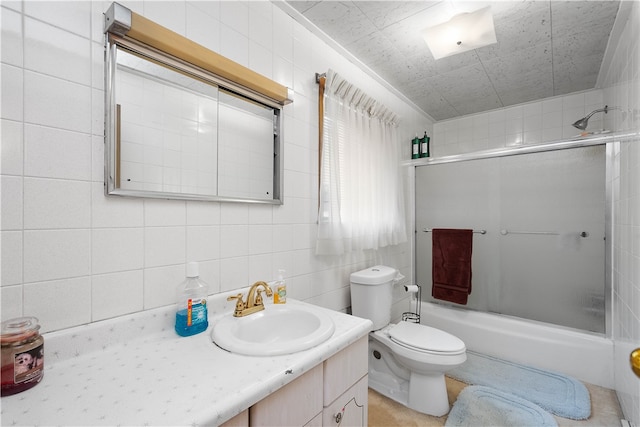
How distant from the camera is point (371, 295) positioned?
1724mm

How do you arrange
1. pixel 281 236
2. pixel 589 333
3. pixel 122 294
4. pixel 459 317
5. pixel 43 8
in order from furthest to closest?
1. pixel 459 317
2. pixel 589 333
3. pixel 281 236
4. pixel 122 294
5. pixel 43 8

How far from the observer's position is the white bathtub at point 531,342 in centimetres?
180

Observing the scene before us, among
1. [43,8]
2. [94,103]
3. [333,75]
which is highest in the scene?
[333,75]

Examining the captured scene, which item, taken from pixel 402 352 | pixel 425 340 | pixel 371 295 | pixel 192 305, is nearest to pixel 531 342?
pixel 425 340

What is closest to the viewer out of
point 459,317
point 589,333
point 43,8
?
point 43,8

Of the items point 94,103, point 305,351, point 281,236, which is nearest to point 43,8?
point 94,103

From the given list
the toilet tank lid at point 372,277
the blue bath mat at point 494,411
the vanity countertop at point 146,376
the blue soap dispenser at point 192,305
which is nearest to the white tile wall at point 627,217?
the blue bath mat at point 494,411

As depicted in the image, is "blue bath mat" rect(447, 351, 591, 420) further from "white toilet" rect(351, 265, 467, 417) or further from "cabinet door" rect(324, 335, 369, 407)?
"cabinet door" rect(324, 335, 369, 407)

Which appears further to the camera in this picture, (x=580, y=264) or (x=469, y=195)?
(x=469, y=195)

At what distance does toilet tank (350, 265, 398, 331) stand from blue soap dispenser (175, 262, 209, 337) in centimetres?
97

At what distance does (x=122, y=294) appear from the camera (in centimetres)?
88

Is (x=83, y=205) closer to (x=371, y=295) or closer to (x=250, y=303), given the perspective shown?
(x=250, y=303)

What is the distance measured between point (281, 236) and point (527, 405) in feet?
5.49

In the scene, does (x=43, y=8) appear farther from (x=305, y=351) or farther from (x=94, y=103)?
(x=305, y=351)
